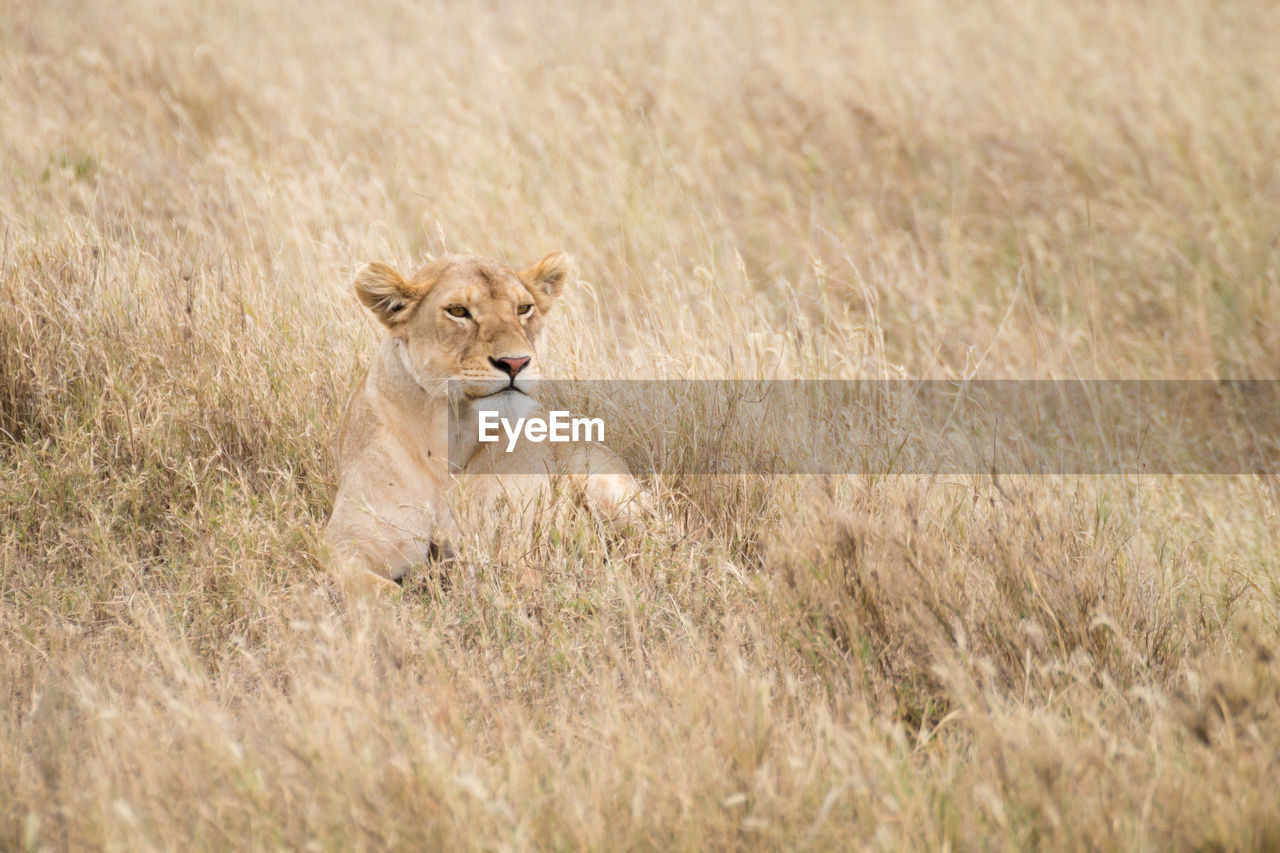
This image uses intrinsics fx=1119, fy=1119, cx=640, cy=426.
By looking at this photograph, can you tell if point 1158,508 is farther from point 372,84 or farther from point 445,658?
point 372,84

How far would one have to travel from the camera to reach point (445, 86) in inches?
320

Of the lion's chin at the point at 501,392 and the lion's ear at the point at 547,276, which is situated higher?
the lion's ear at the point at 547,276

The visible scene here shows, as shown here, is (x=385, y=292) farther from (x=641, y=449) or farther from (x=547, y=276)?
(x=641, y=449)

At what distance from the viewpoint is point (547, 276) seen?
389cm

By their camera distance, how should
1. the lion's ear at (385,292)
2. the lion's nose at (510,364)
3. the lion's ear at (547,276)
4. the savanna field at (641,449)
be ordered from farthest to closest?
the lion's ear at (547,276) → the lion's ear at (385,292) → the lion's nose at (510,364) → the savanna field at (641,449)

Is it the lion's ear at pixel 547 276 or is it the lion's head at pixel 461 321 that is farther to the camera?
the lion's ear at pixel 547 276

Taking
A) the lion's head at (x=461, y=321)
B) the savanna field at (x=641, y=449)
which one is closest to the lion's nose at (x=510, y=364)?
the lion's head at (x=461, y=321)

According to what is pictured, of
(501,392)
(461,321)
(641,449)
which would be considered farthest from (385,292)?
(641,449)

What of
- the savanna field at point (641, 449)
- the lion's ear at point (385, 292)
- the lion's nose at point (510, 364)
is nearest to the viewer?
the savanna field at point (641, 449)

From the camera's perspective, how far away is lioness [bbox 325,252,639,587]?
347cm

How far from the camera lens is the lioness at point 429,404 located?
3.47 metres

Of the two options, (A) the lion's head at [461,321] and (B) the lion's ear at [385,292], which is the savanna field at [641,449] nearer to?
(A) the lion's head at [461,321]

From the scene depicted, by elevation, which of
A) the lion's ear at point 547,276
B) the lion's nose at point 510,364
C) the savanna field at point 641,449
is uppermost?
the lion's ear at point 547,276

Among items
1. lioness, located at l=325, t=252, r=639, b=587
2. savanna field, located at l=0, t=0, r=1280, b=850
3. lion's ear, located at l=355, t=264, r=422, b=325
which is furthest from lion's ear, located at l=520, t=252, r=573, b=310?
savanna field, located at l=0, t=0, r=1280, b=850
